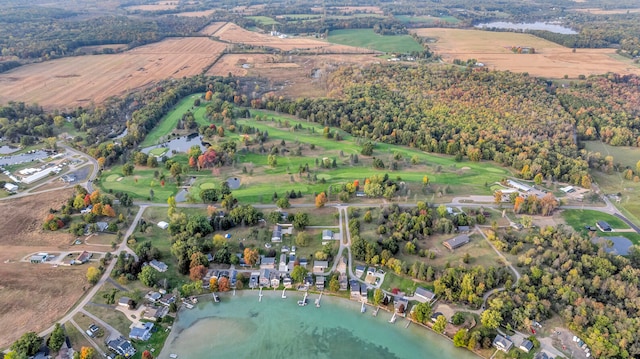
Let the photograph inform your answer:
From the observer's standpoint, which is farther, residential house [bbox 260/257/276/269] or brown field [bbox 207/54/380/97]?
brown field [bbox 207/54/380/97]

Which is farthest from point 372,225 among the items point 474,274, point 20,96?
point 20,96

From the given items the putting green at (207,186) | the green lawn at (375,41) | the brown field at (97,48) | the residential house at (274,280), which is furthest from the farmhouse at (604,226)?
the brown field at (97,48)

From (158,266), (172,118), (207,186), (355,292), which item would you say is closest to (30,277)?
(158,266)

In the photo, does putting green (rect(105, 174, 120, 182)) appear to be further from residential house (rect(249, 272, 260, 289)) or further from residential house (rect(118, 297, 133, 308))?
residential house (rect(249, 272, 260, 289))

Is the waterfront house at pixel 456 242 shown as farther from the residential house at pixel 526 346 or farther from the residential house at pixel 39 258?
the residential house at pixel 39 258

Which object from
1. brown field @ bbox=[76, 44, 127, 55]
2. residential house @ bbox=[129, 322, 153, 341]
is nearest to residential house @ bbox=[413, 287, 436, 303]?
residential house @ bbox=[129, 322, 153, 341]

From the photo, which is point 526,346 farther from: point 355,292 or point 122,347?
point 122,347

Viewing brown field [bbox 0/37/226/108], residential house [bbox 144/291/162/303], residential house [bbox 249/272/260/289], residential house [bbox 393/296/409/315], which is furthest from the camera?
brown field [bbox 0/37/226/108]
